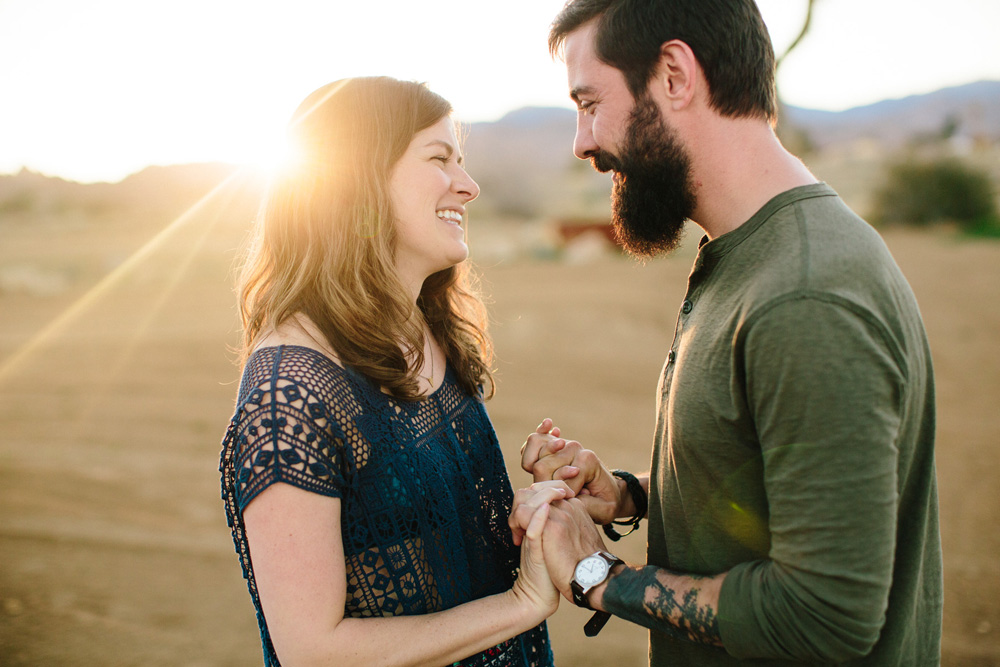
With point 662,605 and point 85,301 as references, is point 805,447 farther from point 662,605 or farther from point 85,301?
point 85,301

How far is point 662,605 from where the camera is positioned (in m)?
1.64

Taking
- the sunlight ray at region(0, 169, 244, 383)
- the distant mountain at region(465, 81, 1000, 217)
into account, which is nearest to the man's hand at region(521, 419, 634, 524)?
the sunlight ray at region(0, 169, 244, 383)

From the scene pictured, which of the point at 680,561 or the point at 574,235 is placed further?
the point at 574,235


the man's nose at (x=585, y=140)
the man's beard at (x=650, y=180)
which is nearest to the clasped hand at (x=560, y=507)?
the man's beard at (x=650, y=180)

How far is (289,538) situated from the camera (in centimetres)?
159

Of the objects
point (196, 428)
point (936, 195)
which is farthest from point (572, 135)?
point (196, 428)

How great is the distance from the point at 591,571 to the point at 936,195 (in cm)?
2549

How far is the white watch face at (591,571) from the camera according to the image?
1816 millimetres

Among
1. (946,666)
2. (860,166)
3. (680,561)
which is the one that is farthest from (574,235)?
(680,561)

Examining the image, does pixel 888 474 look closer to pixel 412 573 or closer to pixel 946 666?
pixel 412 573

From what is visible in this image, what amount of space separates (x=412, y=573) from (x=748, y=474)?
37.3 inches

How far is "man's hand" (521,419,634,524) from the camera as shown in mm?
2340

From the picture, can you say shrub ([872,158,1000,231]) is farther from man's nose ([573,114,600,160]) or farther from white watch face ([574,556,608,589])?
white watch face ([574,556,608,589])

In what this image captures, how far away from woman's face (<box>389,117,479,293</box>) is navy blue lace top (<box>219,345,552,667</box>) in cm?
52
